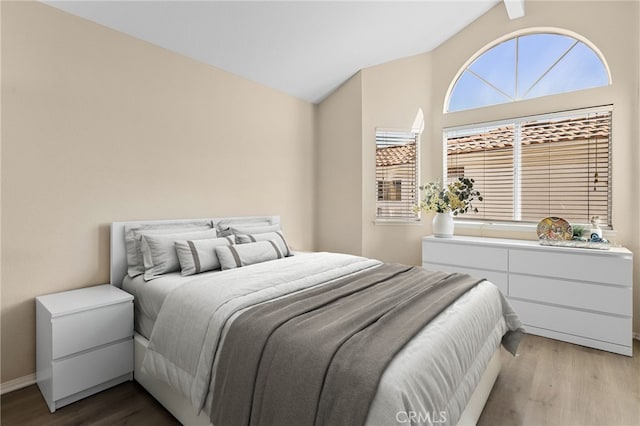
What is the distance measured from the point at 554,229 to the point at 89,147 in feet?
13.6

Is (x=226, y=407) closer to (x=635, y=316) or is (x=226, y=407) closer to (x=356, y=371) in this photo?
(x=356, y=371)

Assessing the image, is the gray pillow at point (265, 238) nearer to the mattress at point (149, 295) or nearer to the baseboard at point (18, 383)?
the mattress at point (149, 295)

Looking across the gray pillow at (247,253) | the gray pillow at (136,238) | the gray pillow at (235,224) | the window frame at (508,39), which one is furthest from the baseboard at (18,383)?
the window frame at (508,39)

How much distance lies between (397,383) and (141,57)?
308cm

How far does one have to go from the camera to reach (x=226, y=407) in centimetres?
142

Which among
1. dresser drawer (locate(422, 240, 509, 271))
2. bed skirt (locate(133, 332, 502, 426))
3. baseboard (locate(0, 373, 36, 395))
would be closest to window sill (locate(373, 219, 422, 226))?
dresser drawer (locate(422, 240, 509, 271))

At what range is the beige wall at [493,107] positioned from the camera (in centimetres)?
306

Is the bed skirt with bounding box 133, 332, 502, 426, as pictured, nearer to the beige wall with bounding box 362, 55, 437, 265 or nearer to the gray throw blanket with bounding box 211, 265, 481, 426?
the gray throw blanket with bounding box 211, 265, 481, 426

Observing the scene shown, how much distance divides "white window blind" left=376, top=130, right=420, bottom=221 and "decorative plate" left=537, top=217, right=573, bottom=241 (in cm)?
134

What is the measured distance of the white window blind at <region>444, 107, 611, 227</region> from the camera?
3287mm

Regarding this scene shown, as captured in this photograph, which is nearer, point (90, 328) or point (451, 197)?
point (90, 328)

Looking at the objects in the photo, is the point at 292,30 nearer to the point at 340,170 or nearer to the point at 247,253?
the point at 340,170

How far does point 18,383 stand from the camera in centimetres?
219

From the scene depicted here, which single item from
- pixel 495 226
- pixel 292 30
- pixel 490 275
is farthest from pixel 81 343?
pixel 495 226
